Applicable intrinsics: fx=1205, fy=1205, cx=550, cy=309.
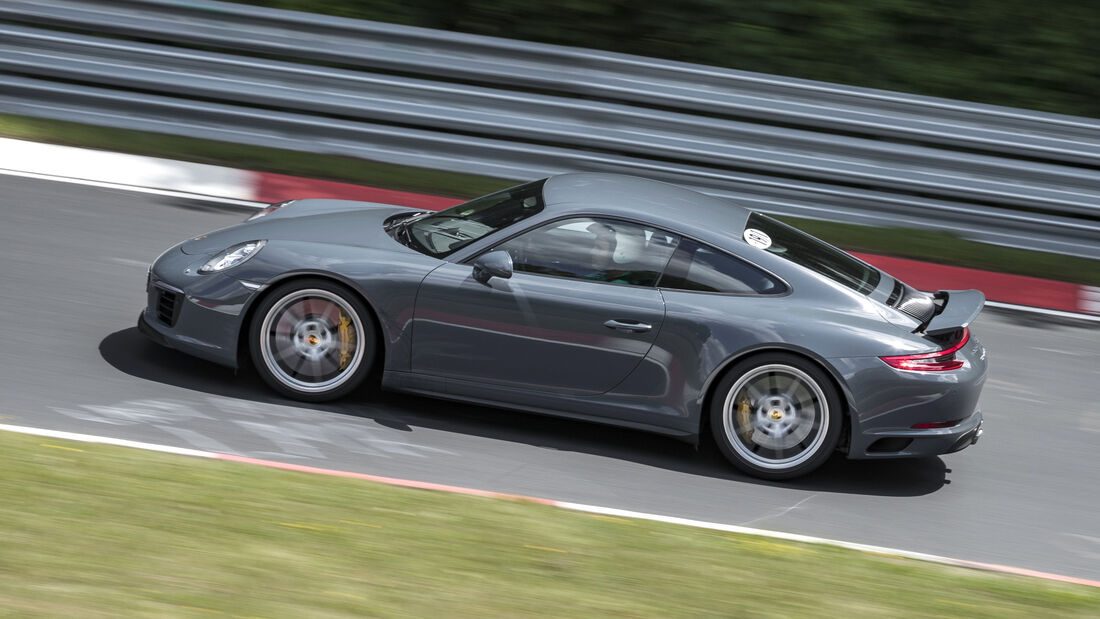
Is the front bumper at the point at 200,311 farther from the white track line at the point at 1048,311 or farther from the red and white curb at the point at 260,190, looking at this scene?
the white track line at the point at 1048,311

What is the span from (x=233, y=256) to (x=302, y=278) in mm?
427

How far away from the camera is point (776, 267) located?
6230mm

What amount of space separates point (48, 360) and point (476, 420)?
7.62 ft

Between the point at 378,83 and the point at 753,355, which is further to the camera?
the point at 378,83

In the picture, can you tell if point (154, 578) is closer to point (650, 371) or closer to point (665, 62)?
point (650, 371)

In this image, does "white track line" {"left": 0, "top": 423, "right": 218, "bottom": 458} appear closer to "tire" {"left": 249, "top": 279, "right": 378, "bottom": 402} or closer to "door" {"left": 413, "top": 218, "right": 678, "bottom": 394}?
"tire" {"left": 249, "top": 279, "right": 378, "bottom": 402}

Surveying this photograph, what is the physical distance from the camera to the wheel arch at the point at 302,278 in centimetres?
A: 616

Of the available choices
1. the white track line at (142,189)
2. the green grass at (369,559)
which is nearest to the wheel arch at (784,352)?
the green grass at (369,559)

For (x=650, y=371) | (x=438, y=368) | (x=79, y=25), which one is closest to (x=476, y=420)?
(x=438, y=368)

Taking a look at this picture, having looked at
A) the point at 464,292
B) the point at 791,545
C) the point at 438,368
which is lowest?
the point at 791,545

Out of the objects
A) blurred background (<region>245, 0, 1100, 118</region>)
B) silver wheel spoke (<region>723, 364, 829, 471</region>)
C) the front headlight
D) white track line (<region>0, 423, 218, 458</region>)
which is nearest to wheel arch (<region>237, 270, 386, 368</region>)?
the front headlight

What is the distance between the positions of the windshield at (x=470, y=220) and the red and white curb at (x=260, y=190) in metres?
3.53

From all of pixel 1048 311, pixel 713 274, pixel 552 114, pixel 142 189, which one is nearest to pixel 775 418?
pixel 713 274

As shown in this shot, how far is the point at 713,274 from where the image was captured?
6188mm
